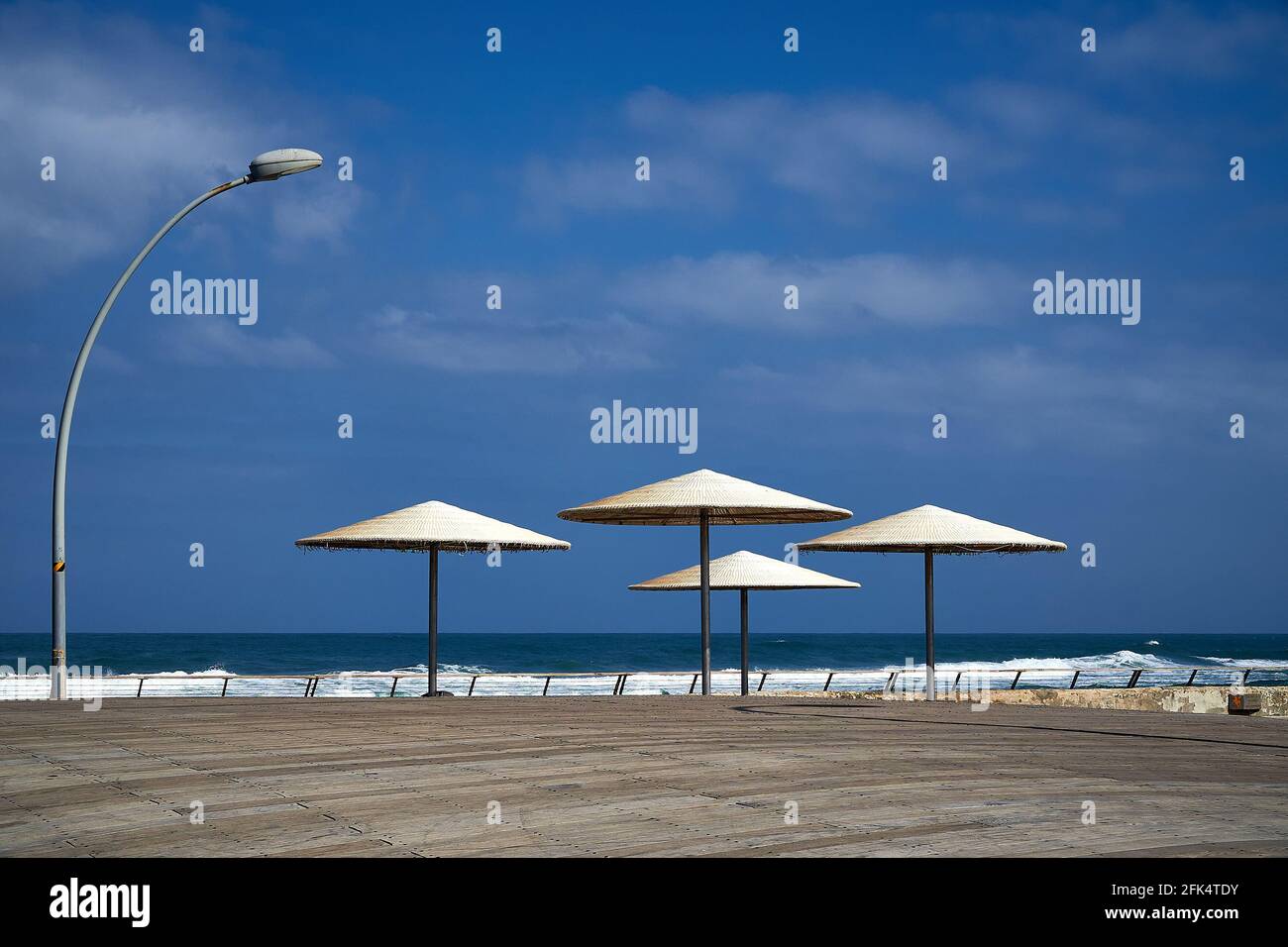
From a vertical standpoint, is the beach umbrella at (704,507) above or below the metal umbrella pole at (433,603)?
above

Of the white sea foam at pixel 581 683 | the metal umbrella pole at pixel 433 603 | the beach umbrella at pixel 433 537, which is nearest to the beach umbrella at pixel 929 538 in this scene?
the beach umbrella at pixel 433 537

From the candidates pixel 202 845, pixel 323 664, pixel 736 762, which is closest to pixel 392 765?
pixel 736 762

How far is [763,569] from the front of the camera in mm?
24672

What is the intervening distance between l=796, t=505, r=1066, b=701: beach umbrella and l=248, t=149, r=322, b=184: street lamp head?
871cm

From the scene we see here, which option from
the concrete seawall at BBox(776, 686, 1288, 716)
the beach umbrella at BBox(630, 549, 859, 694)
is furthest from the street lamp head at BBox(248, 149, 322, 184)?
the concrete seawall at BBox(776, 686, 1288, 716)

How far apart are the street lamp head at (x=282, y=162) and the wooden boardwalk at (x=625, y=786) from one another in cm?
609

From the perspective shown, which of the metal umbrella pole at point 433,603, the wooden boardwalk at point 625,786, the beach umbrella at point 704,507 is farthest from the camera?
the metal umbrella pole at point 433,603

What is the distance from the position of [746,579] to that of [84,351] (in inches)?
511

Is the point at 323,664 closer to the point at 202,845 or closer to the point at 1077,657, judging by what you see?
the point at 1077,657

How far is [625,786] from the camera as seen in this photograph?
830 centimetres

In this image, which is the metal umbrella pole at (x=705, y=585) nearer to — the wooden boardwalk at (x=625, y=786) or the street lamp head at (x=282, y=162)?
the wooden boardwalk at (x=625, y=786)

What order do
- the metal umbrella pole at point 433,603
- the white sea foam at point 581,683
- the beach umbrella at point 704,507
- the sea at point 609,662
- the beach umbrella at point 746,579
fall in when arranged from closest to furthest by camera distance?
the beach umbrella at point 704,507, the metal umbrella pole at point 433,603, the beach umbrella at point 746,579, the white sea foam at point 581,683, the sea at point 609,662

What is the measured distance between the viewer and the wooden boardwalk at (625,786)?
20.9 ft
